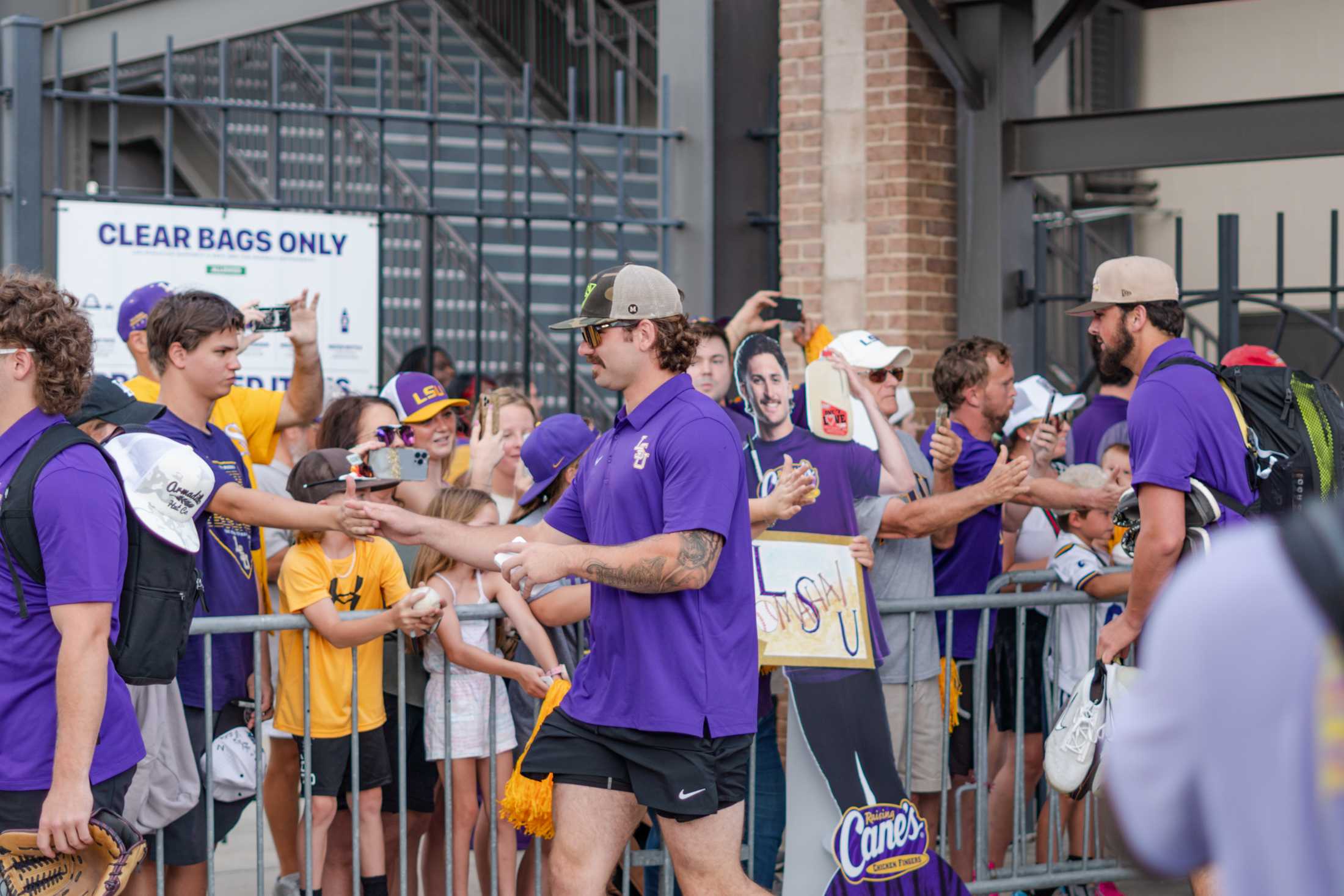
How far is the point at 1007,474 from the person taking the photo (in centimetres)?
501

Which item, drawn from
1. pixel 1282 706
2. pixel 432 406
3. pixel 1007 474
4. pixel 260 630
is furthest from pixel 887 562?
pixel 1282 706

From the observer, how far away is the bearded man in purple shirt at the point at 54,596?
3.37 m

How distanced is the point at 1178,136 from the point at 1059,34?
914 millimetres

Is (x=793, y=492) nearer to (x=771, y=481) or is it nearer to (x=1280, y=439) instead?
(x=771, y=481)

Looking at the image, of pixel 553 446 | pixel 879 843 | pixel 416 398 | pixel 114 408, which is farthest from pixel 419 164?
pixel 879 843

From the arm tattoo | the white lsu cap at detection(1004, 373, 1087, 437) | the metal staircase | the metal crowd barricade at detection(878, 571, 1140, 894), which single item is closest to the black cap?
the arm tattoo

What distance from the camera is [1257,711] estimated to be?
137 centimetres

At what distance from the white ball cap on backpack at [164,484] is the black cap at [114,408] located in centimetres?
23

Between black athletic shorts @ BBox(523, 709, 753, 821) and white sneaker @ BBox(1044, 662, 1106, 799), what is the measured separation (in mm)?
1166

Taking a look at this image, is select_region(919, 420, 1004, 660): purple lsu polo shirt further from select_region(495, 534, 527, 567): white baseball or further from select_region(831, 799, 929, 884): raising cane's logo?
select_region(495, 534, 527, 567): white baseball

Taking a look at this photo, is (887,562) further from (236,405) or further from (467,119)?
(467,119)

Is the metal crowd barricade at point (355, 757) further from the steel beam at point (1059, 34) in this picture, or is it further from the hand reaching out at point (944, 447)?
the steel beam at point (1059, 34)

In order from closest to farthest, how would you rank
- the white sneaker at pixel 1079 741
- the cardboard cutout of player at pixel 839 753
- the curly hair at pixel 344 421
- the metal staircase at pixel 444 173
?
1. the white sneaker at pixel 1079 741
2. the cardboard cutout of player at pixel 839 753
3. the curly hair at pixel 344 421
4. the metal staircase at pixel 444 173

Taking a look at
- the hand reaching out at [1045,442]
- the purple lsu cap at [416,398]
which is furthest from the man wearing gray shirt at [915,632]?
the purple lsu cap at [416,398]
